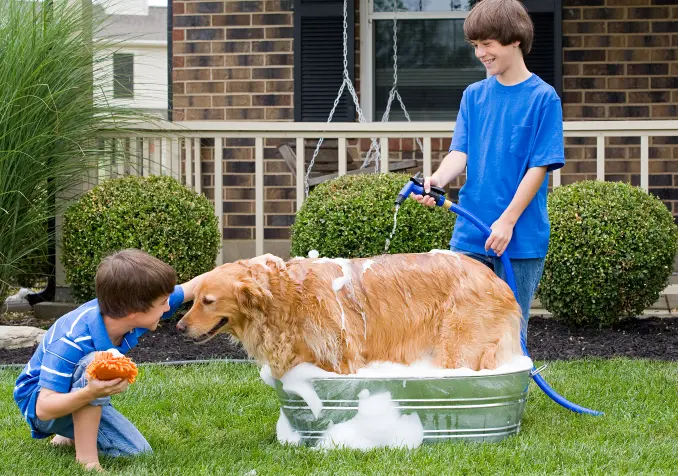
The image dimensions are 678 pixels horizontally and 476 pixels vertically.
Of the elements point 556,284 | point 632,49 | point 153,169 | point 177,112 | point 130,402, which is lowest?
point 130,402

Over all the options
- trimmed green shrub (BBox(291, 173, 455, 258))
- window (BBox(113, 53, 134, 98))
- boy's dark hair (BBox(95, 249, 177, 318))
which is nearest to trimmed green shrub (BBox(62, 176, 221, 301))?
window (BBox(113, 53, 134, 98))

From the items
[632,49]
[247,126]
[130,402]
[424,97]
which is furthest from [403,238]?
[632,49]

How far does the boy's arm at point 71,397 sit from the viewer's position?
317 centimetres

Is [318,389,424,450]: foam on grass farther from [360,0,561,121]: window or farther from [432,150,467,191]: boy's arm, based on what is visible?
[360,0,561,121]: window

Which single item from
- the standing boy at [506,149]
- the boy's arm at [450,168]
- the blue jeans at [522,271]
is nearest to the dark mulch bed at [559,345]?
the blue jeans at [522,271]

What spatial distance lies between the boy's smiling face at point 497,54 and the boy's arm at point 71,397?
1929 mm

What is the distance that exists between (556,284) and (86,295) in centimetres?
326

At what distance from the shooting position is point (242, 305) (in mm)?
3412

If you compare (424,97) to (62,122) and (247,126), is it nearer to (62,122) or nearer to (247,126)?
(247,126)

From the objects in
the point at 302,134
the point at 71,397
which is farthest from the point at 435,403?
the point at 302,134

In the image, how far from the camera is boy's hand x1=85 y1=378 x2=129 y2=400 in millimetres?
3156

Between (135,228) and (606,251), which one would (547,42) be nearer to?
(606,251)

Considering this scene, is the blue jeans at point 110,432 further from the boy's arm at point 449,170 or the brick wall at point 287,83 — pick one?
the brick wall at point 287,83

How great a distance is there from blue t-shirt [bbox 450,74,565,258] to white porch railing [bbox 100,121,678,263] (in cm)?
270
